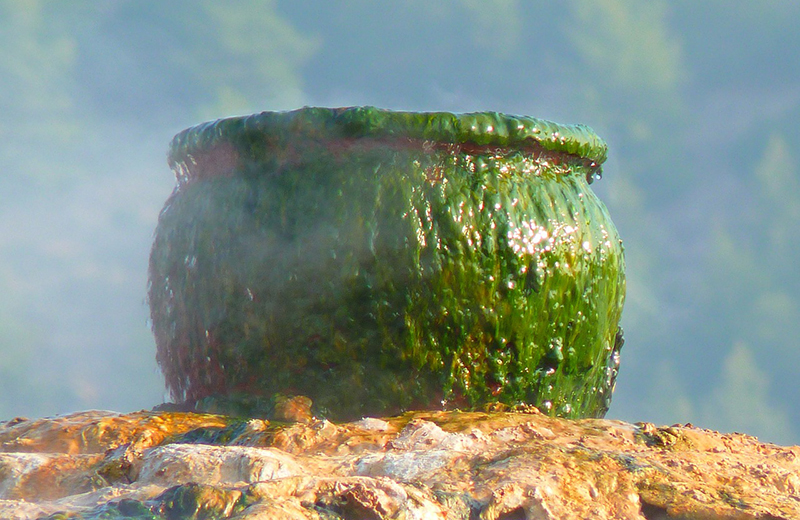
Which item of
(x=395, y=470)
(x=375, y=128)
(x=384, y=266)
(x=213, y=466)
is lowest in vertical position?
(x=213, y=466)

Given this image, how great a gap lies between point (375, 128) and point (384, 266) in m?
0.69

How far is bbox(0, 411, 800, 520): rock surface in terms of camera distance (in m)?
2.37

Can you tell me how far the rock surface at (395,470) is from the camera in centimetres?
237

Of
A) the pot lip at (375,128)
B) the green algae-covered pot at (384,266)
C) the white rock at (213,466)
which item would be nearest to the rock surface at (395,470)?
the white rock at (213,466)

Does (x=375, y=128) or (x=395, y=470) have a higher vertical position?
(x=375, y=128)

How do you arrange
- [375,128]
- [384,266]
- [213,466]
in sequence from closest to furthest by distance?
[213,466] < [384,266] < [375,128]

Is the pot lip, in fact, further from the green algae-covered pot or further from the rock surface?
the rock surface

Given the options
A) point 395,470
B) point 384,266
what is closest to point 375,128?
point 384,266

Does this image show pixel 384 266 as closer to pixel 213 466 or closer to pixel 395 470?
pixel 395 470

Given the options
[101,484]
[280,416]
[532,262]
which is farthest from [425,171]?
[101,484]

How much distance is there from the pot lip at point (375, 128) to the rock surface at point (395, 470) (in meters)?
1.40

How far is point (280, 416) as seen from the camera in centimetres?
396

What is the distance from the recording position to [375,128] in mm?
4156

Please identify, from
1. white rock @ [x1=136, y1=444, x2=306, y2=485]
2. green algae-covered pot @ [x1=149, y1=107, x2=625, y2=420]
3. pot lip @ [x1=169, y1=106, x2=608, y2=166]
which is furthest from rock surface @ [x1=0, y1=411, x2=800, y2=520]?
pot lip @ [x1=169, y1=106, x2=608, y2=166]
